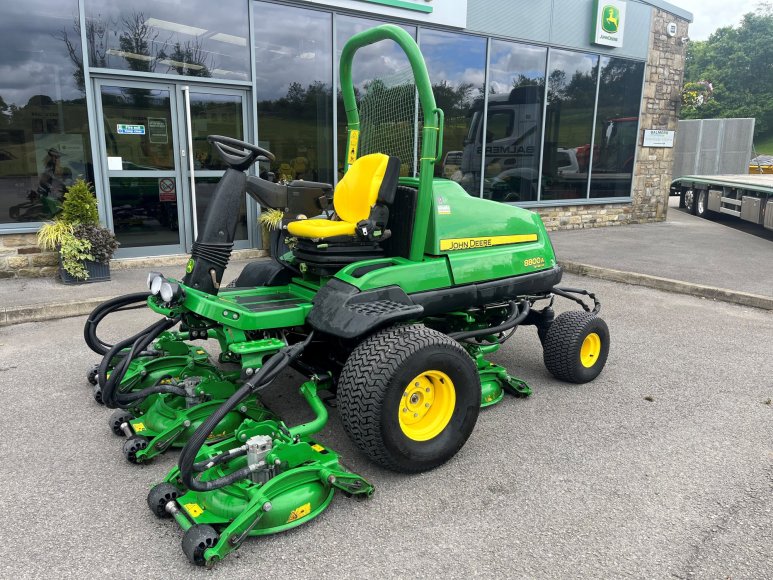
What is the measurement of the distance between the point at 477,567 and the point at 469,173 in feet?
30.1

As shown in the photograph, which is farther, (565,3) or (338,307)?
(565,3)

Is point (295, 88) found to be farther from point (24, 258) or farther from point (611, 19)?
point (611, 19)

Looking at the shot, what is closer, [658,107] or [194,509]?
[194,509]

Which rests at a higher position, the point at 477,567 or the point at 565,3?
the point at 565,3

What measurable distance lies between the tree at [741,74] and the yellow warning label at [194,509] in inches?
2114

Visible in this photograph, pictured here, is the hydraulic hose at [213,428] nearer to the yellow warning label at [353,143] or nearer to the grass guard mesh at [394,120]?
the grass guard mesh at [394,120]

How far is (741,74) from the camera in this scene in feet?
168

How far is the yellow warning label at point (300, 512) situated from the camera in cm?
268

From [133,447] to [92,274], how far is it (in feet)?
15.0

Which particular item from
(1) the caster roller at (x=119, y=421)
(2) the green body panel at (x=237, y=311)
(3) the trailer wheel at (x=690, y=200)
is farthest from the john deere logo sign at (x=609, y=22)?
(1) the caster roller at (x=119, y=421)

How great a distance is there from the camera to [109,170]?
7.75 metres

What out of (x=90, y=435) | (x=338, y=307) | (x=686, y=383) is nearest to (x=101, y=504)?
(x=90, y=435)

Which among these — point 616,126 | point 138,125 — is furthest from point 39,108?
point 616,126

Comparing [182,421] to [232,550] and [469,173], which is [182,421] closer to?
[232,550]
